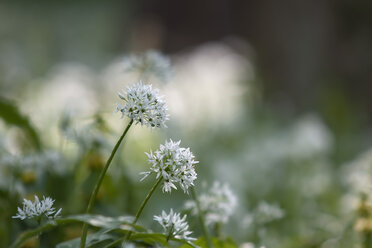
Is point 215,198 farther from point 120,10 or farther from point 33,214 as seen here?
point 120,10

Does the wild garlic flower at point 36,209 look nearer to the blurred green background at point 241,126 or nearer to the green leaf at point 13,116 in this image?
the blurred green background at point 241,126

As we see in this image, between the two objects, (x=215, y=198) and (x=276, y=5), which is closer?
(x=215, y=198)

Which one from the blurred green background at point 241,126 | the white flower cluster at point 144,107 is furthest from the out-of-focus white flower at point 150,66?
the white flower cluster at point 144,107

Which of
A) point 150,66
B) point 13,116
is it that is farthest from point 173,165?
point 13,116

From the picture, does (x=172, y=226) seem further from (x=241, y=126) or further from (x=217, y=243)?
(x=241, y=126)

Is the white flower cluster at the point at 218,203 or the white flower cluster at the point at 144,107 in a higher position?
the white flower cluster at the point at 218,203

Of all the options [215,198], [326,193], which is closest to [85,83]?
[326,193]

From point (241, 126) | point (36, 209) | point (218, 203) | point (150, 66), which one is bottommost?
point (36, 209)
